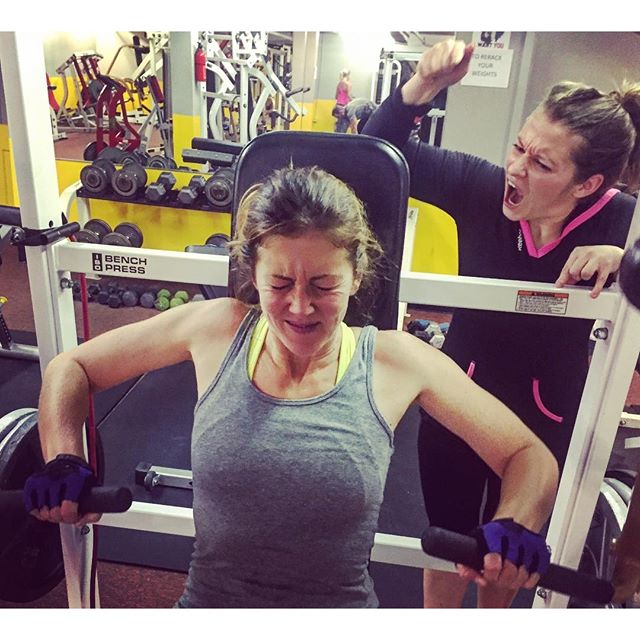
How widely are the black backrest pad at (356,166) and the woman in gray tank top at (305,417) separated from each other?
2 centimetres

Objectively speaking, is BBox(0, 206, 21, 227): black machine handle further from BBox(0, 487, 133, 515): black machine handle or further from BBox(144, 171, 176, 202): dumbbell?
BBox(144, 171, 176, 202): dumbbell

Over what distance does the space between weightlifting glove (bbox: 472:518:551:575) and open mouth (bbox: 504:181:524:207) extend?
480 millimetres

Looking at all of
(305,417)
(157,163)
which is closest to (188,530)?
(305,417)

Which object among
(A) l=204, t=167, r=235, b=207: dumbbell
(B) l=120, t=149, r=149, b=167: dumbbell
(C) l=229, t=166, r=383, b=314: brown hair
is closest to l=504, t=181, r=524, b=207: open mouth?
(C) l=229, t=166, r=383, b=314: brown hair

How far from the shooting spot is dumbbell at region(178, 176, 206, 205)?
275cm

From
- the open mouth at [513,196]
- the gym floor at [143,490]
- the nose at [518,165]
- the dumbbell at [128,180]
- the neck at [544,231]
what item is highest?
the nose at [518,165]

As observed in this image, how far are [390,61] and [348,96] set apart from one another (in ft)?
0.95

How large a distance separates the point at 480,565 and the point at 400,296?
0.41 meters

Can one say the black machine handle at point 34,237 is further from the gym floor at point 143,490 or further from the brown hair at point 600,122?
the brown hair at point 600,122

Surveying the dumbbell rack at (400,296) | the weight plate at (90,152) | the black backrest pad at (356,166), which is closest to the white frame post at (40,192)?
the dumbbell rack at (400,296)

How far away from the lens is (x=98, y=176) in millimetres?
2670

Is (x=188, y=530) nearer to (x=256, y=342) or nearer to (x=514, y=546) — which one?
(x=256, y=342)

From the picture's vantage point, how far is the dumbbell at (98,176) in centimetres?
262
